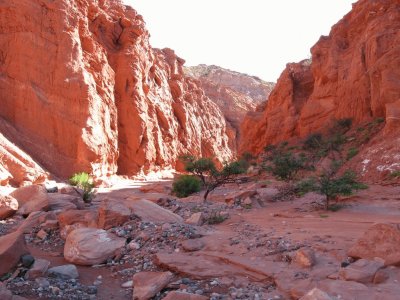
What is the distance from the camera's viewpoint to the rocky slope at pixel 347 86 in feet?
69.0

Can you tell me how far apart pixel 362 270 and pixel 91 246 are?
4.34 m

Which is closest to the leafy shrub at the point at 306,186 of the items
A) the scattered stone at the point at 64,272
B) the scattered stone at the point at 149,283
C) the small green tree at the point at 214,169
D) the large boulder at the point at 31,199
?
the small green tree at the point at 214,169

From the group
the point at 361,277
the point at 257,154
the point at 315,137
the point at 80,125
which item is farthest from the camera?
the point at 257,154

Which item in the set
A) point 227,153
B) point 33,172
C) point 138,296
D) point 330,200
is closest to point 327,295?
point 138,296

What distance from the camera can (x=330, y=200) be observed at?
12148 mm

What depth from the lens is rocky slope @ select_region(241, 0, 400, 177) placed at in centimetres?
2103

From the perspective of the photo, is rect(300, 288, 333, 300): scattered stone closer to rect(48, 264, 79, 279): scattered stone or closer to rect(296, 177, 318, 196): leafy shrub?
rect(48, 264, 79, 279): scattered stone

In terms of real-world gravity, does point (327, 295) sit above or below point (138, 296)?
above

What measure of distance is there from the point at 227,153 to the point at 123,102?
1125 inches

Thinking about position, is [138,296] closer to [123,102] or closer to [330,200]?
[330,200]

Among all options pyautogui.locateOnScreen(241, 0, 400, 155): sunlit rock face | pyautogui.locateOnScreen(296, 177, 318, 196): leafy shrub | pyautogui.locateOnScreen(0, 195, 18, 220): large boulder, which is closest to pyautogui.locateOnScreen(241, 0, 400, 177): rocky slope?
pyautogui.locateOnScreen(241, 0, 400, 155): sunlit rock face

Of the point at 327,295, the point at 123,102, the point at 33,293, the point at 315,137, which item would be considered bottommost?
the point at 33,293

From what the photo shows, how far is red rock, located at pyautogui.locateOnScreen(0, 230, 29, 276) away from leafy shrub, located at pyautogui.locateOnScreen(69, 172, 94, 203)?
20.9ft

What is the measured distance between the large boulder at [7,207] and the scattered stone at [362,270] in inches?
335
